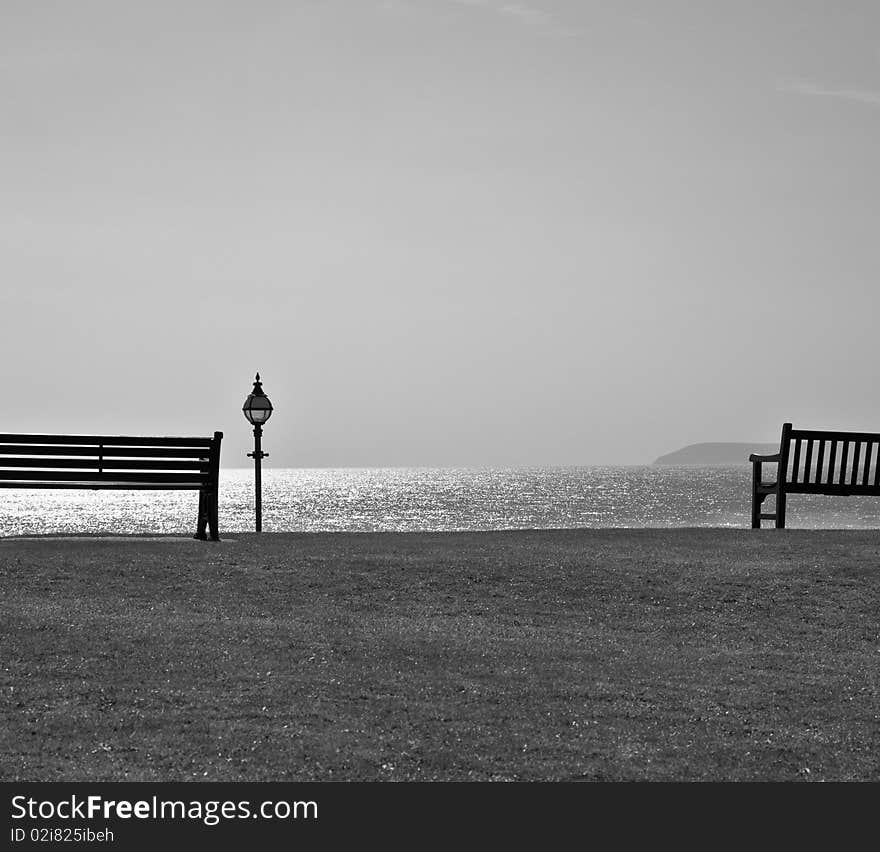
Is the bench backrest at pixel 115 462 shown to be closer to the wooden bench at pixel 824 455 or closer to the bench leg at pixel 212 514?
the bench leg at pixel 212 514

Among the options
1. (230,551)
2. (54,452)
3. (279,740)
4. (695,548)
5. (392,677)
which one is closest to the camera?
(279,740)

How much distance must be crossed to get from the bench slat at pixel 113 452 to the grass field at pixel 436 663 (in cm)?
278

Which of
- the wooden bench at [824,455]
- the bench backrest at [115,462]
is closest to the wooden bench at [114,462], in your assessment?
the bench backrest at [115,462]

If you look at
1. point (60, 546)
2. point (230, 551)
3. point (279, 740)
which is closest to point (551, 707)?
point (279, 740)

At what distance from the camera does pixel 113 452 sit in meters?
18.3

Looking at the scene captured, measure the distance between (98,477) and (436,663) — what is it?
10.8m

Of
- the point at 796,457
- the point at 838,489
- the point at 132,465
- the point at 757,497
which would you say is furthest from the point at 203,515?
the point at 838,489

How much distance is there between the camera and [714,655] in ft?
32.4

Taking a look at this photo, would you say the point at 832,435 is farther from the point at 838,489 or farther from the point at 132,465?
the point at 132,465
